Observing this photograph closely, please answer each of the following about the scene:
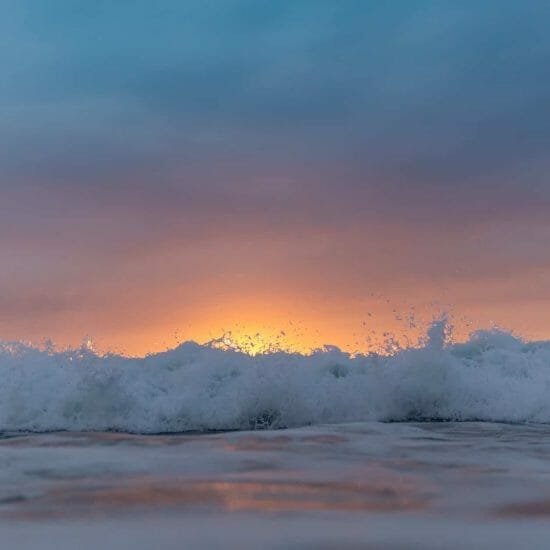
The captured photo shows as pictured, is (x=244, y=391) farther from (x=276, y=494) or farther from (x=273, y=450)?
(x=276, y=494)

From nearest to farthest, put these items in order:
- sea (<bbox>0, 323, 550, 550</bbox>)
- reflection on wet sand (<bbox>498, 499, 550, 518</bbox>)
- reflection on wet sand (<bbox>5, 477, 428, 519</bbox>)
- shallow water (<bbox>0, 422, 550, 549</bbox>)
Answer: shallow water (<bbox>0, 422, 550, 549</bbox>) < sea (<bbox>0, 323, 550, 550</bbox>) < reflection on wet sand (<bbox>498, 499, 550, 518</bbox>) < reflection on wet sand (<bbox>5, 477, 428, 519</bbox>)

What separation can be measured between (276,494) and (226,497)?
0.25 meters

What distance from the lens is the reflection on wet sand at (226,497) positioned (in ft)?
12.4

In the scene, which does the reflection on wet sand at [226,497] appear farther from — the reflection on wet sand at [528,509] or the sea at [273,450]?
the reflection on wet sand at [528,509]

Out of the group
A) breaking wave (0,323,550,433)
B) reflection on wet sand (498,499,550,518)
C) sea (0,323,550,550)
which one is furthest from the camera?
breaking wave (0,323,550,433)

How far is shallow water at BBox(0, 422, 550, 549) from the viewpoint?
10.5ft

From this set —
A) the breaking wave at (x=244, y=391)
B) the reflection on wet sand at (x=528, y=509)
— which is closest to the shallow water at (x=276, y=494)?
the reflection on wet sand at (x=528, y=509)

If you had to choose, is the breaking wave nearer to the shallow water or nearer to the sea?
the sea

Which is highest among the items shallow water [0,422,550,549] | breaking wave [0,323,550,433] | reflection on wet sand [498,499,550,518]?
breaking wave [0,323,550,433]

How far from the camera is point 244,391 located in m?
11.0

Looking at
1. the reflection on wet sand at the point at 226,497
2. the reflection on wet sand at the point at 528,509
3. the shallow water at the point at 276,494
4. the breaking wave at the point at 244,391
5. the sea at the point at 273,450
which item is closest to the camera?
the shallow water at the point at 276,494

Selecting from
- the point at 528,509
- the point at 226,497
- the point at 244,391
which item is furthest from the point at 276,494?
A: the point at 244,391

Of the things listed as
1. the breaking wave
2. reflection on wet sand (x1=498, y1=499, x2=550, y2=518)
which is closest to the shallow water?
reflection on wet sand (x1=498, y1=499, x2=550, y2=518)

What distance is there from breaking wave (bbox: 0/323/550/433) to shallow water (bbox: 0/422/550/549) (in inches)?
132
